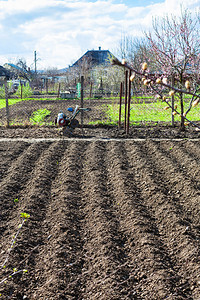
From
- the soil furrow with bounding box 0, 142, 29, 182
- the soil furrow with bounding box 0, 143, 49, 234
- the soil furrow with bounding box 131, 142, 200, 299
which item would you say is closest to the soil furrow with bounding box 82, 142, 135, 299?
the soil furrow with bounding box 131, 142, 200, 299

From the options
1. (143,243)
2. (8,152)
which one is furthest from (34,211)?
(8,152)

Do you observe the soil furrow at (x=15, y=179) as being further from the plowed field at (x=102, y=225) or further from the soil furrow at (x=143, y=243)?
the soil furrow at (x=143, y=243)

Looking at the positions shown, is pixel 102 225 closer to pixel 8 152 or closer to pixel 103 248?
pixel 103 248

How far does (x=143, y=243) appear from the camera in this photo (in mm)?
3414

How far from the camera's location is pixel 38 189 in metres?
4.89

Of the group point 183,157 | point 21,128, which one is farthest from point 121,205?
point 21,128

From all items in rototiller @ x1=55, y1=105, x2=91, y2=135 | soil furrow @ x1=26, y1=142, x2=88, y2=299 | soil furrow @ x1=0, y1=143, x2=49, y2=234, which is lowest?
soil furrow @ x1=26, y1=142, x2=88, y2=299

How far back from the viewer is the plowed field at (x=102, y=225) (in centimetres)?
284

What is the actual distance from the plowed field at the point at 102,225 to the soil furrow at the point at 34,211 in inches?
0.4

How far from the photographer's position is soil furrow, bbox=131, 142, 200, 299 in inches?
118

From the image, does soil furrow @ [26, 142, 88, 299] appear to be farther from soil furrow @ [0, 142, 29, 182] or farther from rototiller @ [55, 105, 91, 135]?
rototiller @ [55, 105, 91, 135]

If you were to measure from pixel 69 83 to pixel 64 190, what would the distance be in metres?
28.9

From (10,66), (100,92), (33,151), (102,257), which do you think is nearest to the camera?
(102,257)

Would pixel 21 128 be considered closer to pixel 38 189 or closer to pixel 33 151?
pixel 33 151
